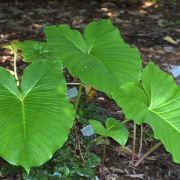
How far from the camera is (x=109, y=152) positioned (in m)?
2.56

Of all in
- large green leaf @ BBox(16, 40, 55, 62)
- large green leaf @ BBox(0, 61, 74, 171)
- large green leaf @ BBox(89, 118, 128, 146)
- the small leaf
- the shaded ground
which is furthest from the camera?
the small leaf

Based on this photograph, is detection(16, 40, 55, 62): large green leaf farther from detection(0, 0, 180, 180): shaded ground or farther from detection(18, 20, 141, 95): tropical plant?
detection(0, 0, 180, 180): shaded ground

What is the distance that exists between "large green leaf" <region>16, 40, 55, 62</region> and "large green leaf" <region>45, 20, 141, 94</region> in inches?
5.8

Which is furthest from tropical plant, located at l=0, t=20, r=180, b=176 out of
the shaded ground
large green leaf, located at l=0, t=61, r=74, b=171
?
the shaded ground

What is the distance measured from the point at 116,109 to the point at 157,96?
0.82 metres

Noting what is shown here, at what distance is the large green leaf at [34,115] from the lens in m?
1.85

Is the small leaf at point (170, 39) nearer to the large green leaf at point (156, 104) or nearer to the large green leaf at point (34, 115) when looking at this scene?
the large green leaf at point (156, 104)

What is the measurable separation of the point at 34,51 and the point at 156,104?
0.77 meters

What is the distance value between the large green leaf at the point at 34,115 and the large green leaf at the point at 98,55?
12 cm

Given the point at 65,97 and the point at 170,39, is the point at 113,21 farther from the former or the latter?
the point at 65,97

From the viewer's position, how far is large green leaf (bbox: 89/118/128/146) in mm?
2100

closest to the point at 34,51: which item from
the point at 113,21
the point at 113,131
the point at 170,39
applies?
the point at 113,131

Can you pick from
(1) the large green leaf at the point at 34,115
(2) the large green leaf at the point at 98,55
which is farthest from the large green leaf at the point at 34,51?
(1) the large green leaf at the point at 34,115

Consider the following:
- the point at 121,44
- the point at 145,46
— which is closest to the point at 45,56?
the point at 121,44
